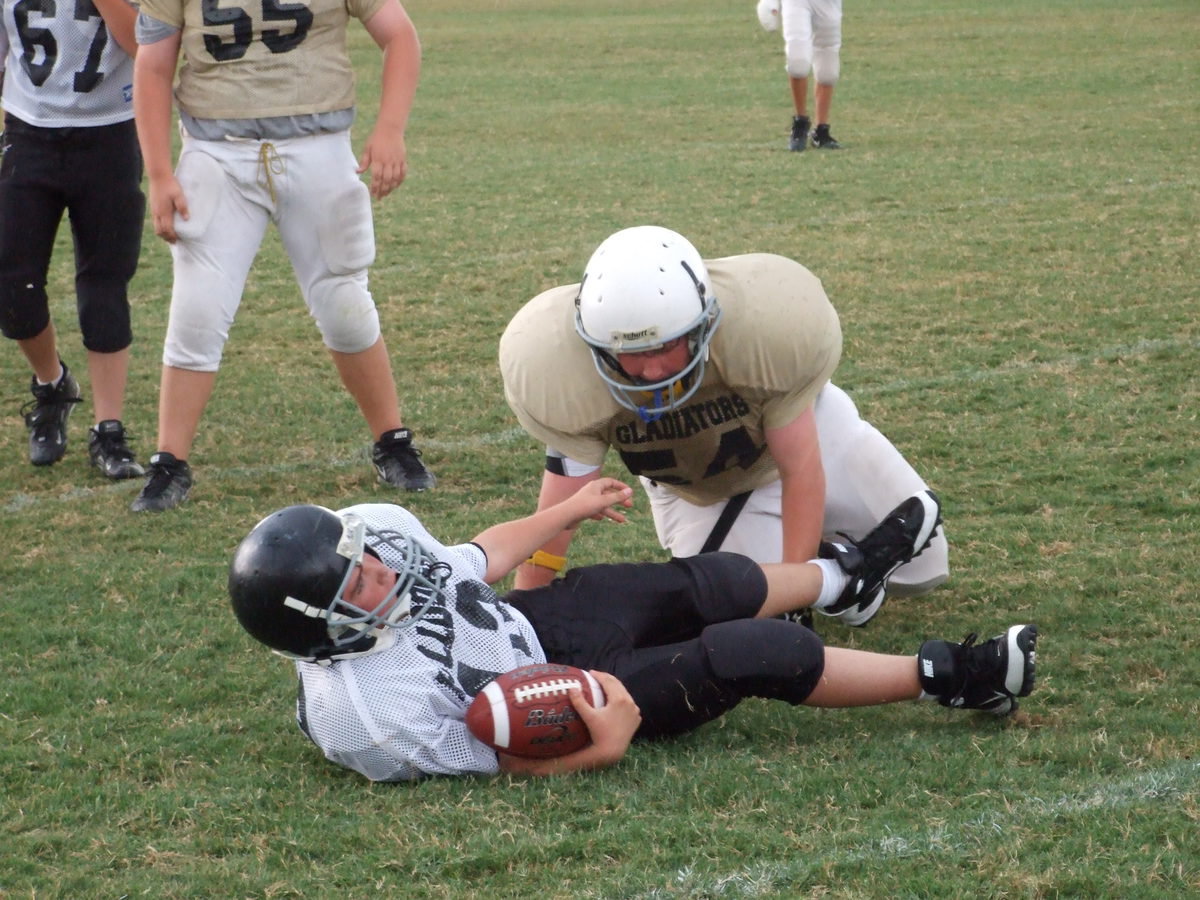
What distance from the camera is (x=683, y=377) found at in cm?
320

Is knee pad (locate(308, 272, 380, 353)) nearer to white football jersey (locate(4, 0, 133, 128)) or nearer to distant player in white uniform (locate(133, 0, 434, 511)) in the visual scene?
distant player in white uniform (locate(133, 0, 434, 511))

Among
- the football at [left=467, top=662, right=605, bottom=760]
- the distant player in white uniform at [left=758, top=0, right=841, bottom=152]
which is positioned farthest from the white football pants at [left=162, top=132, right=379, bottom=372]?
the distant player in white uniform at [left=758, top=0, right=841, bottom=152]

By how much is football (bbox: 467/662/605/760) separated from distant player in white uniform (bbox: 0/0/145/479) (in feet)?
7.77

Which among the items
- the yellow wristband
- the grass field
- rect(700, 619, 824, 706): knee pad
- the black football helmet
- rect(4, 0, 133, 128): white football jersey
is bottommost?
the grass field

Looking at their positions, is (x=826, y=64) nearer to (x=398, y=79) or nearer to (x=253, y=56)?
(x=398, y=79)

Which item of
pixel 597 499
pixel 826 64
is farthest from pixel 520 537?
pixel 826 64

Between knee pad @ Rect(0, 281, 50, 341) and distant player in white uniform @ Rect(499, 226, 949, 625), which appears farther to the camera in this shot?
knee pad @ Rect(0, 281, 50, 341)

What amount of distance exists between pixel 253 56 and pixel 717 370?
1.79 m

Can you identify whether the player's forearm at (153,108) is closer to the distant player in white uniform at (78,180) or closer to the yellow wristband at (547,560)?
the distant player in white uniform at (78,180)

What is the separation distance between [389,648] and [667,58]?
13.5m

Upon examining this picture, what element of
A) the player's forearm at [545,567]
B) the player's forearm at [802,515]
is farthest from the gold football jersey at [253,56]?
the player's forearm at [802,515]

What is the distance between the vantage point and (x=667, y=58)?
15.6 metres

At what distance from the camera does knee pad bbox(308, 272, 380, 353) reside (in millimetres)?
4520

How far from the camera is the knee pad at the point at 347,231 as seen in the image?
444 centimetres
